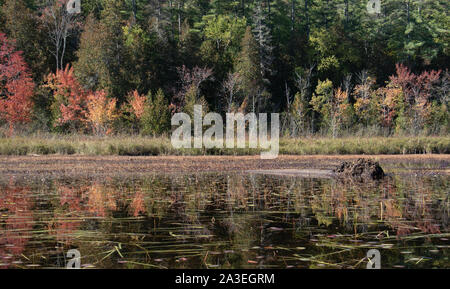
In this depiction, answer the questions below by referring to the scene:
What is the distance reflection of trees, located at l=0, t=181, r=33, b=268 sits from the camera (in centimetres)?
686

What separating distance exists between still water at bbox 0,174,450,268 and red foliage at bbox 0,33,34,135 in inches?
1162

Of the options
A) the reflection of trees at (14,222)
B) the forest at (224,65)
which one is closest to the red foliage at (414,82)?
the forest at (224,65)

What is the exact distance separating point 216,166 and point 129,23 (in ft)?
124

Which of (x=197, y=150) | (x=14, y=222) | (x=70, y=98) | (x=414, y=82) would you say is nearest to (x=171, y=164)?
(x=197, y=150)

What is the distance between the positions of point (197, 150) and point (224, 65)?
3376 centimetres

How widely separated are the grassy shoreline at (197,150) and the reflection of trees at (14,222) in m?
12.0

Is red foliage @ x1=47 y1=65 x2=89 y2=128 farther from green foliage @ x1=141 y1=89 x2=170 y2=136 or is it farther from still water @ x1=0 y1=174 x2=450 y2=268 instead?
still water @ x1=0 y1=174 x2=450 y2=268

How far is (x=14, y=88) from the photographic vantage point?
138 ft

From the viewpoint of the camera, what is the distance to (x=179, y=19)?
6569cm

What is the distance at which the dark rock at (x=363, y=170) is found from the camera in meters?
16.0

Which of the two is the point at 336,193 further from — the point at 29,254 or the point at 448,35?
the point at 448,35

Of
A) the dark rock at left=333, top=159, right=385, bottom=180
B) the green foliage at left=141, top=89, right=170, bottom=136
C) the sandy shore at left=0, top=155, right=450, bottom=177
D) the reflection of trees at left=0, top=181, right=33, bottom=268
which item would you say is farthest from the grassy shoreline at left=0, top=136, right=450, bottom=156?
the green foliage at left=141, top=89, right=170, bottom=136

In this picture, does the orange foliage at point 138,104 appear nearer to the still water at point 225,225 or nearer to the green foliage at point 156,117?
the green foliage at point 156,117

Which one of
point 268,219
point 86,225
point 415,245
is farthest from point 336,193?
point 86,225
